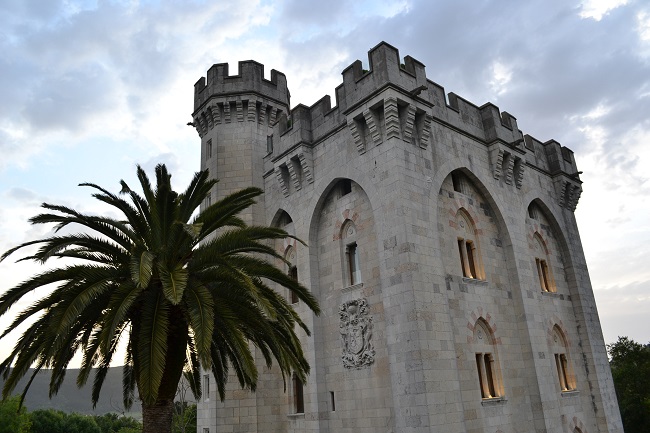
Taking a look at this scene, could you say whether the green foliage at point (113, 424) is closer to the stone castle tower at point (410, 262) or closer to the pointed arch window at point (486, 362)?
the stone castle tower at point (410, 262)

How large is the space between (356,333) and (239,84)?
507 inches

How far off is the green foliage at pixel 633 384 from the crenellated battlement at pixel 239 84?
3185 centimetres

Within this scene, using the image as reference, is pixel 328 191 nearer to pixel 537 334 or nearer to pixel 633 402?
pixel 537 334

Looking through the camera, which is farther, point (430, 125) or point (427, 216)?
point (430, 125)

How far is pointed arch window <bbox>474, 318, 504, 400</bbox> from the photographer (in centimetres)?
1599

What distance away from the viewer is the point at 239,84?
22.4 m

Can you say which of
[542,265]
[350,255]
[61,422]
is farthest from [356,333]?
[61,422]

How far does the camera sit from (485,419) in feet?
49.7

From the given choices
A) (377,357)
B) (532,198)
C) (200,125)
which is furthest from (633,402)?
(200,125)

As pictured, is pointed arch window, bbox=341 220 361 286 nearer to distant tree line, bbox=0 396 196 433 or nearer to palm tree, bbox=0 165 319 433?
palm tree, bbox=0 165 319 433

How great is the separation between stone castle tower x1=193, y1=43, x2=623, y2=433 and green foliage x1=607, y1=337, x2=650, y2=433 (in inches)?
676

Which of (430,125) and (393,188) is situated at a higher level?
(430,125)

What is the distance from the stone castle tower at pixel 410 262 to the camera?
14680 mm

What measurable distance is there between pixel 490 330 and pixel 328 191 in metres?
7.69
